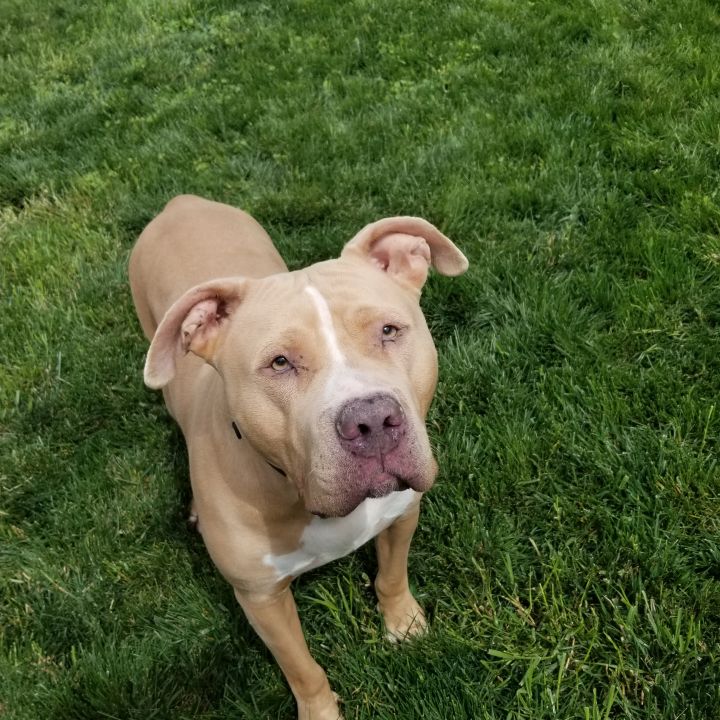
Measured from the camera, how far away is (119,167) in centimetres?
559

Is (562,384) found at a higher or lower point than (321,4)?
lower

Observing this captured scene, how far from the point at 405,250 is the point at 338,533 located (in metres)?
0.98

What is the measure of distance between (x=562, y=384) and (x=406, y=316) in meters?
1.33

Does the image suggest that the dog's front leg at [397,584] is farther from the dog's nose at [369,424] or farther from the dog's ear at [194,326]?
the dog's ear at [194,326]

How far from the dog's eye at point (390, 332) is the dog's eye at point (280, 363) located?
30 cm

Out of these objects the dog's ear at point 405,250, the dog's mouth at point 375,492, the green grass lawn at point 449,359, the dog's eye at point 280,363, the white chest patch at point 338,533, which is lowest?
the green grass lawn at point 449,359

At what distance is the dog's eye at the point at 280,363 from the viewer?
2.09 m

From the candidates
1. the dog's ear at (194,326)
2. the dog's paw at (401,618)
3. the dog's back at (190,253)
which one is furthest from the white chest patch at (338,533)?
the dog's back at (190,253)

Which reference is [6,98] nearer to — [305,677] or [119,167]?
[119,167]

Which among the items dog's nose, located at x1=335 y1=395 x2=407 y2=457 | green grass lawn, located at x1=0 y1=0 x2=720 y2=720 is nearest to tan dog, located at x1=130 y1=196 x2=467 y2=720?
dog's nose, located at x1=335 y1=395 x2=407 y2=457

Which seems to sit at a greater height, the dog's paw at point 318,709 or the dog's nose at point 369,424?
the dog's nose at point 369,424

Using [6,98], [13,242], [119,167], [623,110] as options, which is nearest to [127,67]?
[6,98]

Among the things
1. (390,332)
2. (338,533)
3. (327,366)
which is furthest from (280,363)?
(338,533)

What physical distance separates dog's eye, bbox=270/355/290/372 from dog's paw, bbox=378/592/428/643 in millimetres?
1158
